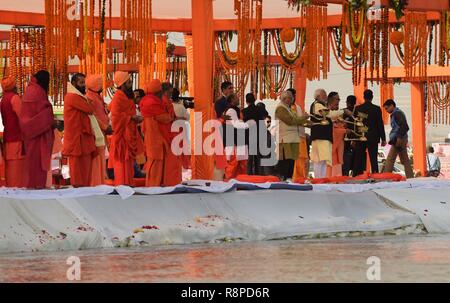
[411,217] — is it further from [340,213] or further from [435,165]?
[435,165]

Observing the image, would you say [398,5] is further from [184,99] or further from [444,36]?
[184,99]

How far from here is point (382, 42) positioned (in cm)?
1898

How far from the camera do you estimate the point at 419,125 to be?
30812 millimetres

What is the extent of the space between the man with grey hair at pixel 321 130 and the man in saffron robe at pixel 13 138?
5.18m

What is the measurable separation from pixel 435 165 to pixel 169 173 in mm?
16555

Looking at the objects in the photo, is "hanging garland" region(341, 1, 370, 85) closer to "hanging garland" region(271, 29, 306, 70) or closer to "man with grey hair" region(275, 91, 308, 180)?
"man with grey hair" region(275, 91, 308, 180)

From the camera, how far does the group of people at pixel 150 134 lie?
46.3 feet

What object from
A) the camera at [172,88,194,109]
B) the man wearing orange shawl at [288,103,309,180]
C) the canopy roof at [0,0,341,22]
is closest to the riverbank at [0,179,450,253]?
the camera at [172,88,194,109]

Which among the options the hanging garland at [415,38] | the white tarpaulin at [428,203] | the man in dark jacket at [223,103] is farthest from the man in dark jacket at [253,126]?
the white tarpaulin at [428,203]

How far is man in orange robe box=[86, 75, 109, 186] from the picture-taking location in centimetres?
1520

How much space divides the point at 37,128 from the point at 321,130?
5.85 meters

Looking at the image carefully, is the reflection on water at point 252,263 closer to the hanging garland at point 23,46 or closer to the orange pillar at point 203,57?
the orange pillar at point 203,57

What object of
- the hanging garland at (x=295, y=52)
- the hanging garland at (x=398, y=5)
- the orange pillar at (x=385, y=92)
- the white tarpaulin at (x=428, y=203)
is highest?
the hanging garland at (x=398, y=5)
